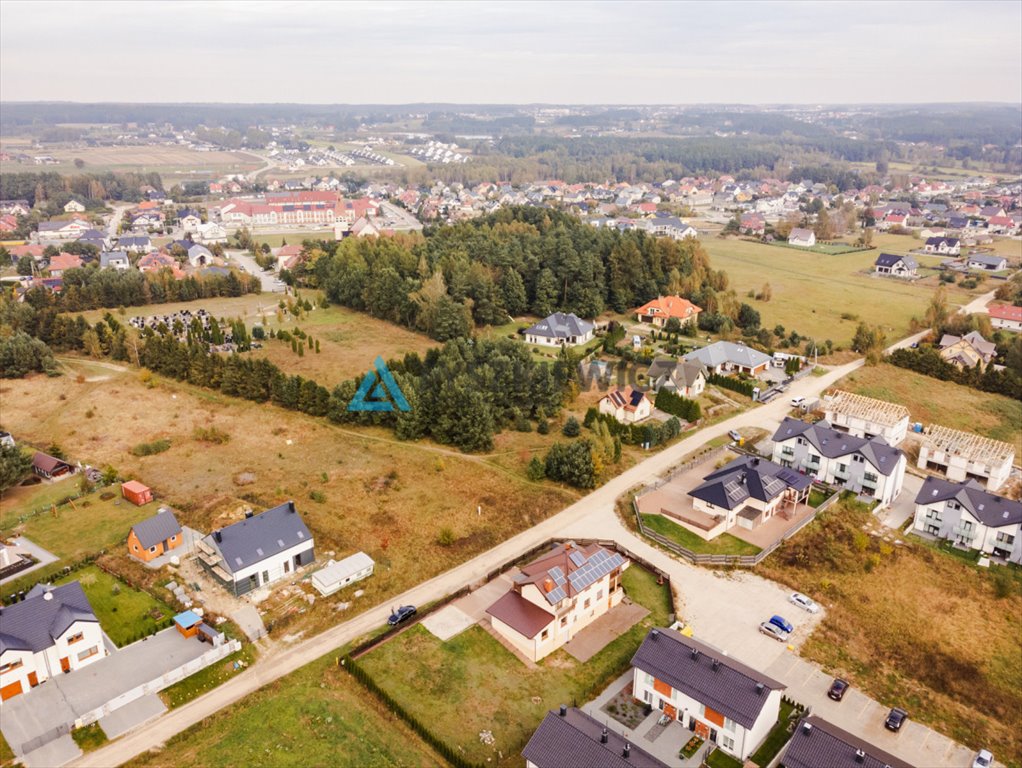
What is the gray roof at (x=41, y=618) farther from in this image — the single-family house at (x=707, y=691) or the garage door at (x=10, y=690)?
the single-family house at (x=707, y=691)

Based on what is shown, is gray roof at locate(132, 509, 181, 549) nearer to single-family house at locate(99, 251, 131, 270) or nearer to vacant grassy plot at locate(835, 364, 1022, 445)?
vacant grassy plot at locate(835, 364, 1022, 445)

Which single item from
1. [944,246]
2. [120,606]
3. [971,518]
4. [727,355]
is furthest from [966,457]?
[944,246]

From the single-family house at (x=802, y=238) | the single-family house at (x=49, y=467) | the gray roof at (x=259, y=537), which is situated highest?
the single-family house at (x=802, y=238)

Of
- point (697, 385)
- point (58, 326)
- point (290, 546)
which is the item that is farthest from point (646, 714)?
point (58, 326)

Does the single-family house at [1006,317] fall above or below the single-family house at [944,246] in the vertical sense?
below

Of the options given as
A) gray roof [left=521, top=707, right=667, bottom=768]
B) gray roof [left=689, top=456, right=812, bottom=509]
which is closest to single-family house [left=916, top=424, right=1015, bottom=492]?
gray roof [left=689, top=456, right=812, bottom=509]

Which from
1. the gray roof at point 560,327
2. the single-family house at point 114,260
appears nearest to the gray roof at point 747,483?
the gray roof at point 560,327

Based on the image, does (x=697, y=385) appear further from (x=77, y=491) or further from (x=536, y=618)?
(x=77, y=491)
